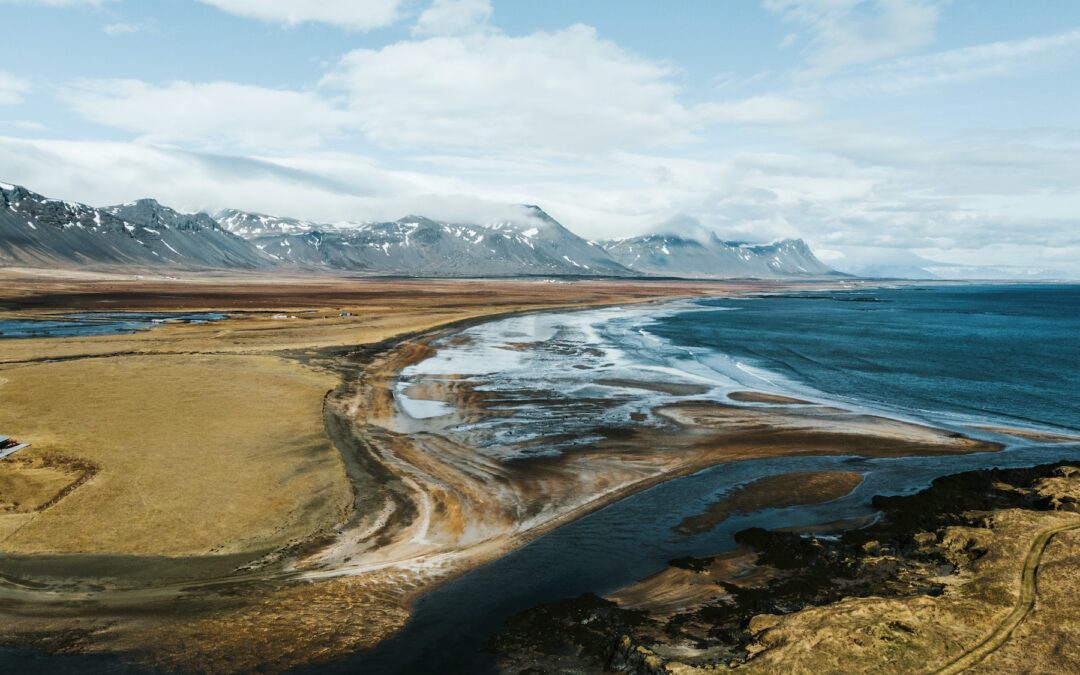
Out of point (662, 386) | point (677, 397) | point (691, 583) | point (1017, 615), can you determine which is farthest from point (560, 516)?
point (662, 386)

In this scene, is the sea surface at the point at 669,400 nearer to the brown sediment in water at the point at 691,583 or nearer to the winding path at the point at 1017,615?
the brown sediment in water at the point at 691,583

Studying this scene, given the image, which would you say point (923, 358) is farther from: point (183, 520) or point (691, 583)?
point (183, 520)

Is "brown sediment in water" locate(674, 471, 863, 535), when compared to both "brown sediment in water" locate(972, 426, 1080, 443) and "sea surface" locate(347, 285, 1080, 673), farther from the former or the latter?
"brown sediment in water" locate(972, 426, 1080, 443)

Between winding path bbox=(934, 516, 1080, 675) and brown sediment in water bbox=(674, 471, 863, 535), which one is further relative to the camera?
brown sediment in water bbox=(674, 471, 863, 535)

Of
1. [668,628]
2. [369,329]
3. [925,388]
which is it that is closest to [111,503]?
[668,628]

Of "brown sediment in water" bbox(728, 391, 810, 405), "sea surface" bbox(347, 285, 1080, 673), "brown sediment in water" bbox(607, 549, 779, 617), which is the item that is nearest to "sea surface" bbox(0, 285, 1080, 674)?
"sea surface" bbox(347, 285, 1080, 673)

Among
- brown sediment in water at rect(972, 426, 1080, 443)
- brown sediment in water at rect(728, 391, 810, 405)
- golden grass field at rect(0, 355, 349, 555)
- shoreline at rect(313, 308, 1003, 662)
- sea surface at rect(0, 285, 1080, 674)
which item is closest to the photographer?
sea surface at rect(0, 285, 1080, 674)
